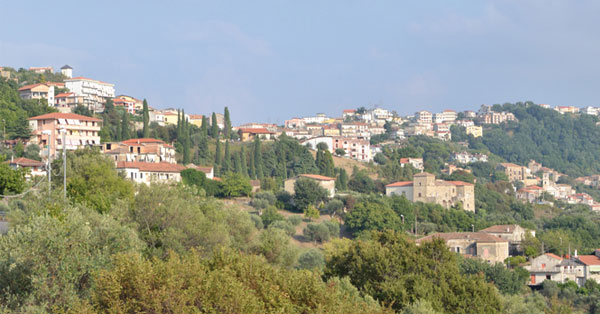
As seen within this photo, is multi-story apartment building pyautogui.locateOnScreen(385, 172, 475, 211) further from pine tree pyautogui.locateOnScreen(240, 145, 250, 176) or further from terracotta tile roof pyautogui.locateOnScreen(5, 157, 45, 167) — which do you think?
terracotta tile roof pyautogui.locateOnScreen(5, 157, 45, 167)

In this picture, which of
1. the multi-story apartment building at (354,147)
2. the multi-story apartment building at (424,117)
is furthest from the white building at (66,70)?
the multi-story apartment building at (424,117)

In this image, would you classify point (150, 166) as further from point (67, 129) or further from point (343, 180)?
point (343, 180)

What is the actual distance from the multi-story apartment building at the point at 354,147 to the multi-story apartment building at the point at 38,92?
1567 inches

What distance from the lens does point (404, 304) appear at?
1038 inches

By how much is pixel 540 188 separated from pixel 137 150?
69981 mm

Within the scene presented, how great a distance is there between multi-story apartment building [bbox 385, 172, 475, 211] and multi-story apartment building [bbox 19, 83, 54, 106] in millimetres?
39094

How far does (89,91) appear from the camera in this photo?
8756 centimetres

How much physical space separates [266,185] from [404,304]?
48.9 m

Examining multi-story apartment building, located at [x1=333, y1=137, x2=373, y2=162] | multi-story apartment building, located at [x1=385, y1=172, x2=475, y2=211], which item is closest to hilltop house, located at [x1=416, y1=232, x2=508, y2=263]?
multi-story apartment building, located at [x1=385, y1=172, x2=475, y2=211]

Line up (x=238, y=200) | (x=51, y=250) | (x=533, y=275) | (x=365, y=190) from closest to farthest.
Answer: (x=51, y=250)
(x=533, y=275)
(x=238, y=200)
(x=365, y=190)

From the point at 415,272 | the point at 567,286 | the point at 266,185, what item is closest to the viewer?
the point at 415,272

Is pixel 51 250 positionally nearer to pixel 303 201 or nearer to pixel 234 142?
pixel 303 201

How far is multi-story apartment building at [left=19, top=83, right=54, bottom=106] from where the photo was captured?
78.9 m

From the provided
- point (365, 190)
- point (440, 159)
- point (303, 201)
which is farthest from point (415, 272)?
point (440, 159)
